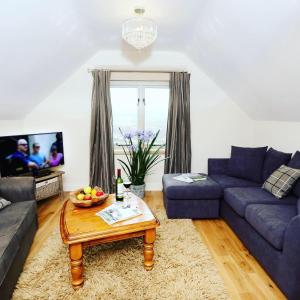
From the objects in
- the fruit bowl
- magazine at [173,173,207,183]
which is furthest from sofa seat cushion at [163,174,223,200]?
the fruit bowl

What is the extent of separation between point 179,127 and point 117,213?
2.23 m

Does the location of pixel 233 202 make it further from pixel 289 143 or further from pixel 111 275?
pixel 111 275

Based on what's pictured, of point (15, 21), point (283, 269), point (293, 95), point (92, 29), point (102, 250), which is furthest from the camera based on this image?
point (92, 29)

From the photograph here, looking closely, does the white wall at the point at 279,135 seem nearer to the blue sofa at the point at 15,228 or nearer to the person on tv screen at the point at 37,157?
the blue sofa at the point at 15,228

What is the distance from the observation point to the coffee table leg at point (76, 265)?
67.4 inches

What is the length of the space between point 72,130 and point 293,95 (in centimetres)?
328

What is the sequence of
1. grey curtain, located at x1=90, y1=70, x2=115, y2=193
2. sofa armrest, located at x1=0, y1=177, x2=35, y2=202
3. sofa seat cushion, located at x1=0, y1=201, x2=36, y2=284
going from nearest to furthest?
1. sofa seat cushion, located at x1=0, y1=201, x2=36, y2=284
2. sofa armrest, located at x1=0, y1=177, x2=35, y2=202
3. grey curtain, located at x1=90, y1=70, x2=115, y2=193

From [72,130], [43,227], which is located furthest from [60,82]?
[43,227]

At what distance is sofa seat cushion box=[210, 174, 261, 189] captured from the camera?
2.95 meters

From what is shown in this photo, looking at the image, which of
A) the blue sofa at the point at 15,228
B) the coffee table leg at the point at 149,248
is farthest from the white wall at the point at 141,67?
the coffee table leg at the point at 149,248

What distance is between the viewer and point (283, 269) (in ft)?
5.48

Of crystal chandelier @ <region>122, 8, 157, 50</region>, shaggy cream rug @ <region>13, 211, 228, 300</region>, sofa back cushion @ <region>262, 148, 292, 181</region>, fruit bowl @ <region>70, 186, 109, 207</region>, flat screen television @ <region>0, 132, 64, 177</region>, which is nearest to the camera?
shaggy cream rug @ <region>13, 211, 228, 300</region>

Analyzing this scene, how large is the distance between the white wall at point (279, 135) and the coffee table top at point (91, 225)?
88.0 inches

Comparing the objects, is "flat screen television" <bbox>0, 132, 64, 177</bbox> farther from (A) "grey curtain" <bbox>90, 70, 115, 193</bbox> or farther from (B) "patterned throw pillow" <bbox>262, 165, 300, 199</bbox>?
(B) "patterned throw pillow" <bbox>262, 165, 300, 199</bbox>
